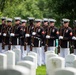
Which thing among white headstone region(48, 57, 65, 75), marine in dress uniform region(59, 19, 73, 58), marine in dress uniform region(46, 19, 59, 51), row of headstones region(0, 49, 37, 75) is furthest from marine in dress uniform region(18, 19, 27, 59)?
white headstone region(48, 57, 65, 75)

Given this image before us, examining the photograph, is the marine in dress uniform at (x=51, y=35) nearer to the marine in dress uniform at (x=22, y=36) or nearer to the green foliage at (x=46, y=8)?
the marine in dress uniform at (x=22, y=36)

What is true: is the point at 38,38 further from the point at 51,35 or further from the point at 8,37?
→ the point at 8,37

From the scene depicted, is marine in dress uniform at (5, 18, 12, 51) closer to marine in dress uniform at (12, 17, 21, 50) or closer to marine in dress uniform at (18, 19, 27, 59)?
marine in dress uniform at (12, 17, 21, 50)

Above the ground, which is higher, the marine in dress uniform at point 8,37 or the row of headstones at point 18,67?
the row of headstones at point 18,67

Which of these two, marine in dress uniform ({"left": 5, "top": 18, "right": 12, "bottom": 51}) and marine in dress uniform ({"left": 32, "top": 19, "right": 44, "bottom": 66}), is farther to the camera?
marine in dress uniform ({"left": 5, "top": 18, "right": 12, "bottom": 51})

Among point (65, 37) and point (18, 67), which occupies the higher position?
point (18, 67)

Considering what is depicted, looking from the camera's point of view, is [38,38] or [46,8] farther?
[46,8]

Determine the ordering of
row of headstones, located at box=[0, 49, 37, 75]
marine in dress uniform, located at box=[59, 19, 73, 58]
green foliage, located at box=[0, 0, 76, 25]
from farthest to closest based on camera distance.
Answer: green foliage, located at box=[0, 0, 76, 25] → marine in dress uniform, located at box=[59, 19, 73, 58] → row of headstones, located at box=[0, 49, 37, 75]

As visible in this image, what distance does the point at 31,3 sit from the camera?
44.1 metres

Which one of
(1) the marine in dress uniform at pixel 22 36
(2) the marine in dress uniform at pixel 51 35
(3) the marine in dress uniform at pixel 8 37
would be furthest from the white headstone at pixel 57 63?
(3) the marine in dress uniform at pixel 8 37

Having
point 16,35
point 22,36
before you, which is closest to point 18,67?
point 22,36

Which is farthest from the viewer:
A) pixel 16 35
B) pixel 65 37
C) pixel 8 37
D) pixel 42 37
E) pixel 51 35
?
pixel 8 37

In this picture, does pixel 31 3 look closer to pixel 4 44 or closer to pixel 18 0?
pixel 18 0

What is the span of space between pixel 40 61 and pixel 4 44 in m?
2.12
